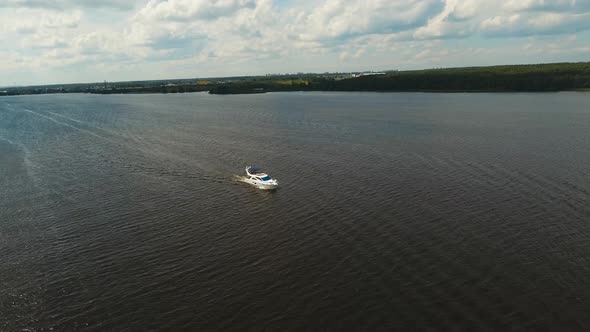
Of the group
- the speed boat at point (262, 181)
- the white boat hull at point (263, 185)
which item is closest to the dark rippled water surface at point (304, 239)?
the white boat hull at point (263, 185)

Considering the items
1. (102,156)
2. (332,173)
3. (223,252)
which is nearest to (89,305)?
(223,252)

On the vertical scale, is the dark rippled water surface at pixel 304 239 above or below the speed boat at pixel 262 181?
below

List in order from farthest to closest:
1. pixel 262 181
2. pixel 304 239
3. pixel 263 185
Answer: pixel 262 181 → pixel 263 185 → pixel 304 239

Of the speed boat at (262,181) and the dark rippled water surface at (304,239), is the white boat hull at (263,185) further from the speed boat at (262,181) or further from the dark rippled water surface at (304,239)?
the dark rippled water surface at (304,239)

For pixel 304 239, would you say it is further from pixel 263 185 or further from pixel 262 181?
pixel 262 181

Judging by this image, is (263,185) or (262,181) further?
(262,181)

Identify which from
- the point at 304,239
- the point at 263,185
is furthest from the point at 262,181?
the point at 304,239

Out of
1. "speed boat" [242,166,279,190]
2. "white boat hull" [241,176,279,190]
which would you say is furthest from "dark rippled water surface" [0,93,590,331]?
"speed boat" [242,166,279,190]

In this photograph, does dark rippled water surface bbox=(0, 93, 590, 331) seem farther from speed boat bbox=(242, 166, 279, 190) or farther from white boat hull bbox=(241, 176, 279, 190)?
speed boat bbox=(242, 166, 279, 190)
